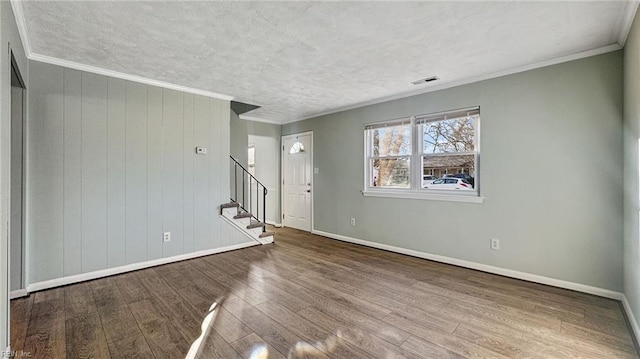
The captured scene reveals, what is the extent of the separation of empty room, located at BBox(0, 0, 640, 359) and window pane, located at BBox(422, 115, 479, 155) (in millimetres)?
28

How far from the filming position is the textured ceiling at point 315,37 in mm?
2102

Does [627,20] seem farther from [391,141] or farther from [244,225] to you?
[244,225]

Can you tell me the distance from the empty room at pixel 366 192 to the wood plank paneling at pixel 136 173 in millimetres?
18

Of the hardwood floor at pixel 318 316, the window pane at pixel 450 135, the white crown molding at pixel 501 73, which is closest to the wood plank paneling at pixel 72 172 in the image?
the hardwood floor at pixel 318 316

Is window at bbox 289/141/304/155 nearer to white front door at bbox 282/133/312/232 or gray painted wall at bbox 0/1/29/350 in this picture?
white front door at bbox 282/133/312/232

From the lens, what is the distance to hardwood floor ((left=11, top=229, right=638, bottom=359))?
1.98 metres

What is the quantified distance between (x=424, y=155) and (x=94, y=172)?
14.1 ft

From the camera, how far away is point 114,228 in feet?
11.3

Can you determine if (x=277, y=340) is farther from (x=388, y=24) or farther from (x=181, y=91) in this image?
(x=181, y=91)

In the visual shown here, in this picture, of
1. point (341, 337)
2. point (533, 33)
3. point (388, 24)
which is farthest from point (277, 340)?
point (533, 33)

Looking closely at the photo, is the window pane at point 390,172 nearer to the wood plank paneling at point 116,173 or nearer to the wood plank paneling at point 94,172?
the wood plank paneling at point 116,173

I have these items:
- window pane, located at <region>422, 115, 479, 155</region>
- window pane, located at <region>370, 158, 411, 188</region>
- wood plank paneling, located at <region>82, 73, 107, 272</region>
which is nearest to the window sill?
window pane, located at <region>370, 158, 411, 188</region>

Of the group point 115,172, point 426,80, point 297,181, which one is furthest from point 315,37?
point 297,181

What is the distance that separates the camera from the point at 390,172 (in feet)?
15.1
